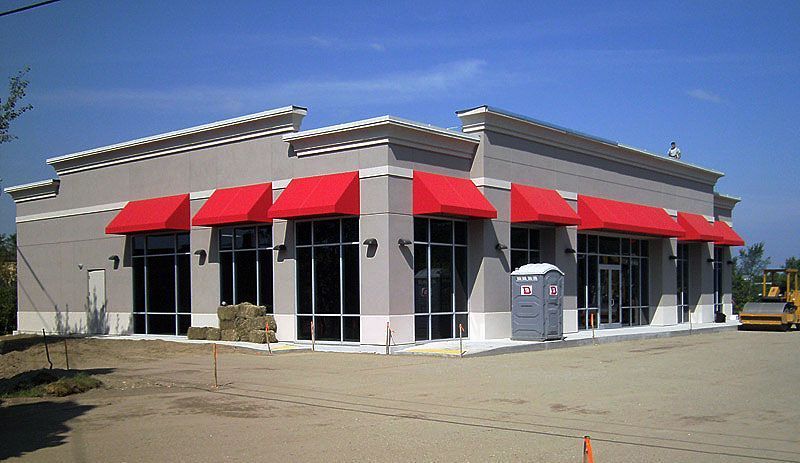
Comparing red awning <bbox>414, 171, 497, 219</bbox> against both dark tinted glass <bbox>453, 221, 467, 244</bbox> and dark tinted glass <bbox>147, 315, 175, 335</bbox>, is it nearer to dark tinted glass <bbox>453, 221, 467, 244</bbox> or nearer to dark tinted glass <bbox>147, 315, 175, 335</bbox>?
dark tinted glass <bbox>453, 221, 467, 244</bbox>

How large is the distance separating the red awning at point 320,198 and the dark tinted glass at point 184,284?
6.49m

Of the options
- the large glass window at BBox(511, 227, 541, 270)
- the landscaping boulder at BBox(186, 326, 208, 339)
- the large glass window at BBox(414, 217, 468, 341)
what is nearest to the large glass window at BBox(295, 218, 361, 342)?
the large glass window at BBox(414, 217, 468, 341)

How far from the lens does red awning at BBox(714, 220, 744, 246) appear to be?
4206cm

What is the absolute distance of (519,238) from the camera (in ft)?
97.0

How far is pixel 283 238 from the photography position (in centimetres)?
2714

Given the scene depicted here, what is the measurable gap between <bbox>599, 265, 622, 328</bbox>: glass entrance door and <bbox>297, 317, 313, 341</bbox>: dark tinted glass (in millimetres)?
13047

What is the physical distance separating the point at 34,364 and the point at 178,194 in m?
10.1

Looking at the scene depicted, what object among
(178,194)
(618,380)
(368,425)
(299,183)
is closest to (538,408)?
(368,425)

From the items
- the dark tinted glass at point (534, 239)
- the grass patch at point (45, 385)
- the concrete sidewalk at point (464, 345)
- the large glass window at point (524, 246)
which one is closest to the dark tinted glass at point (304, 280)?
the concrete sidewalk at point (464, 345)

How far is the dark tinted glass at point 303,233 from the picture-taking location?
1049 inches

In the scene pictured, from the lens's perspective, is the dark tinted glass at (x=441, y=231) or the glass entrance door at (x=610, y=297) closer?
the dark tinted glass at (x=441, y=231)

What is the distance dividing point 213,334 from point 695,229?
23.8 m

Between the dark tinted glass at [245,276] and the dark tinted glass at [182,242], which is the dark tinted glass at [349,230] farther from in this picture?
the dark tinted glass at [182,242]

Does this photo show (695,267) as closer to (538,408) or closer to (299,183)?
(299,183)
